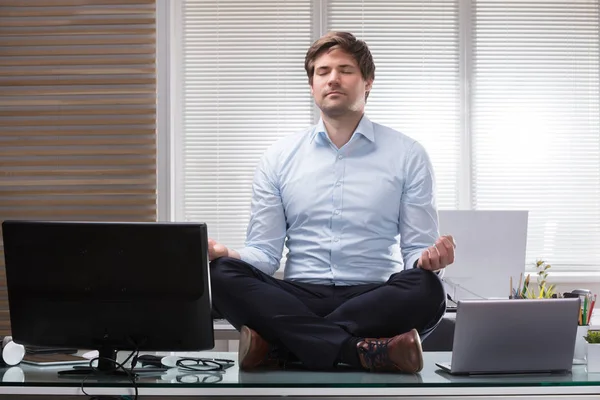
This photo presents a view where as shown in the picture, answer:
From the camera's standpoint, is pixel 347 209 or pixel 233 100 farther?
pixel 233 100

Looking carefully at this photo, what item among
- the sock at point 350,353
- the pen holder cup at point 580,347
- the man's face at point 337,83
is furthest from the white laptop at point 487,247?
the sock at point 350,353

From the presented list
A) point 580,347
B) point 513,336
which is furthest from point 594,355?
point 513,336

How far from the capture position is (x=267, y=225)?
109 inches

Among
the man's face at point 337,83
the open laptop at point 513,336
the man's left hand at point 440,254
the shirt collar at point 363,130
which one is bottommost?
the open laptop at point 513,336

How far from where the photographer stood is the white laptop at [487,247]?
3320 millimetres

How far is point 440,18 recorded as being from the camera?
498cm

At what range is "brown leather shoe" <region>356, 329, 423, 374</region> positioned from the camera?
6.33 ft

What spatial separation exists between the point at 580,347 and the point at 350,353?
2.01 feet

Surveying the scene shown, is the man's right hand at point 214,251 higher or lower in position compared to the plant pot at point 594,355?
higher

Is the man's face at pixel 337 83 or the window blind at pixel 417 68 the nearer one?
the man's face at pixel 337 83

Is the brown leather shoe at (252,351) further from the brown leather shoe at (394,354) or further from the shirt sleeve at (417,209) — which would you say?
the shirt sleeve at (417,209)

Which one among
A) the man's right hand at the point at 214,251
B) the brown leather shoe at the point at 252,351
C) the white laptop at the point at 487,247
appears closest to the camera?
the brown leather shoe at the point at 252,351

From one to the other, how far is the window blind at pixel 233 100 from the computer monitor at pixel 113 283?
9.65 ft

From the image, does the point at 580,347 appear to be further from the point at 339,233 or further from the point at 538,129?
the point at 538,129
